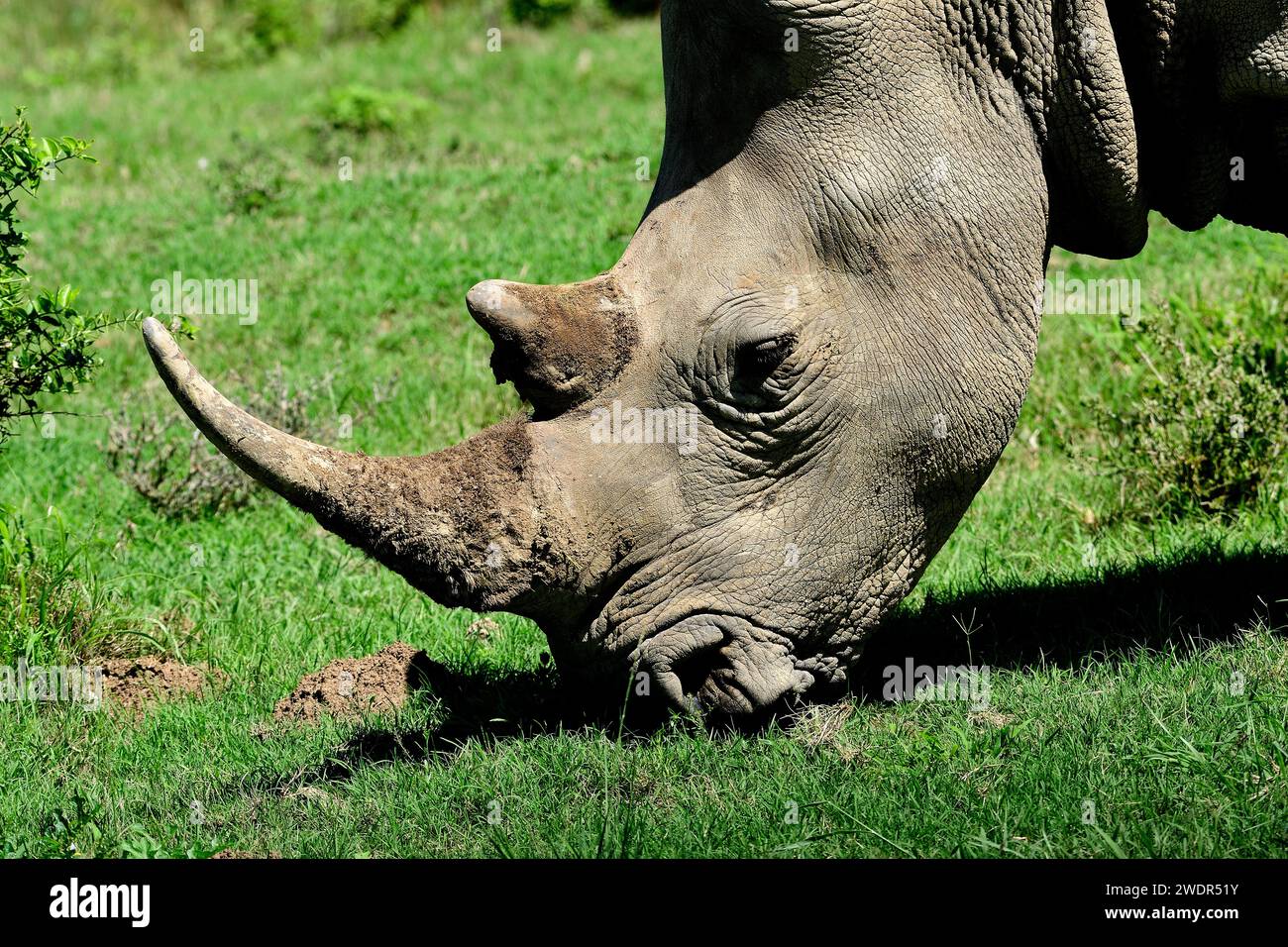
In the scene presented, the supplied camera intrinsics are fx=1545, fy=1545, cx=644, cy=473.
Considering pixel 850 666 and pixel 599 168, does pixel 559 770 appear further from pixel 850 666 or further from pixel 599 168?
pixel 599 168

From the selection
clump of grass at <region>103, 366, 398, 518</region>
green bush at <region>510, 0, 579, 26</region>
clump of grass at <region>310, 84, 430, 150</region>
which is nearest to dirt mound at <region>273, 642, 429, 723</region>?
clump of grass at <region>103, 366, 398, 518</region>

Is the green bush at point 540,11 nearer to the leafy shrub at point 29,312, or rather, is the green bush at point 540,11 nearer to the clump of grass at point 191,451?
the clump of grass at point 191,451

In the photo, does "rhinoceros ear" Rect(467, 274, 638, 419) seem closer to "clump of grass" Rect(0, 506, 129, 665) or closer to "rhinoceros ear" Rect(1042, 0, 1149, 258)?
"rhinoceros ear" Rect(1042, 0, 1149, 258)

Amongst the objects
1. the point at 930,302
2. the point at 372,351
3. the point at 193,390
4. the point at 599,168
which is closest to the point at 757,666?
the point at 930,302

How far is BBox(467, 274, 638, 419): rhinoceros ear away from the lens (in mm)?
3809

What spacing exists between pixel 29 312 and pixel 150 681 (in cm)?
137

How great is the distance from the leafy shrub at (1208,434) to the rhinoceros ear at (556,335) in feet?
11.9

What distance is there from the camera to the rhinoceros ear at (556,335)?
3809 millimetres

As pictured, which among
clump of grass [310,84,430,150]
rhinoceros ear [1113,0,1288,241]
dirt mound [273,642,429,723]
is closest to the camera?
rhinoceros ear [1113,0,1288,241]

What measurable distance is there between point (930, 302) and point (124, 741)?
2.89 metres

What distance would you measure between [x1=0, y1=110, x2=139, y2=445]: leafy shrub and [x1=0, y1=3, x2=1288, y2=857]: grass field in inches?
35.8

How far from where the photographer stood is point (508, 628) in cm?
579

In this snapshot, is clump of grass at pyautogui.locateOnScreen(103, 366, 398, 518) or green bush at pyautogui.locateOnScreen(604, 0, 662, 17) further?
green bush at pyautogui.locateOnScreen(604, 0, 662, 17)

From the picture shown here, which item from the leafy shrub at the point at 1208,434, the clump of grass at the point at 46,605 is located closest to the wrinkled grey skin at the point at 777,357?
the clump of grass at the point at 46,605
